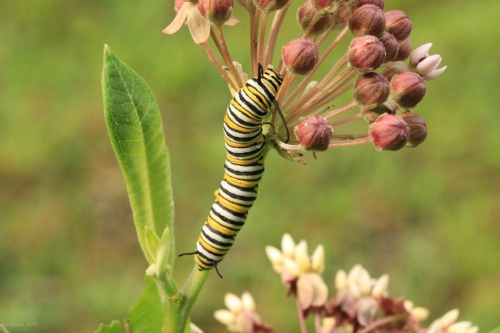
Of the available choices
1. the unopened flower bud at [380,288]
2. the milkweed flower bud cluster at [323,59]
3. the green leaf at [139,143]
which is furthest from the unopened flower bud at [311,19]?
the unopened flower bud at [380,288]

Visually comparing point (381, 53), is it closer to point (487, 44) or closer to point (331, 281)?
point (331, 281)

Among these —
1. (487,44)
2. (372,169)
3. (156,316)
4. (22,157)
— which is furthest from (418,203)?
(156,316)

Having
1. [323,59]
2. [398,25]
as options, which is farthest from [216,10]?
[398,25]

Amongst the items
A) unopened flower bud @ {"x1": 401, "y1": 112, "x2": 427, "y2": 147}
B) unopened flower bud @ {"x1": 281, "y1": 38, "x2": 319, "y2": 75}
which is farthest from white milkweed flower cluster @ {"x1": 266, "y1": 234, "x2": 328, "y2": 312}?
unopened flower bud @ {"x1": 281, "y1": 38, "x2": 319, "y2": 75}

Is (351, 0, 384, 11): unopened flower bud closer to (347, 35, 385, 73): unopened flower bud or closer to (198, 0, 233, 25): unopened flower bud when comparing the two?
(347, 35, 385, 73): unopened flower bud

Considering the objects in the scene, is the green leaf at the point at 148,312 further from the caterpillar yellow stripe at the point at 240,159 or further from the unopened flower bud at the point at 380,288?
the unopened flower bud at the point at 380,288
